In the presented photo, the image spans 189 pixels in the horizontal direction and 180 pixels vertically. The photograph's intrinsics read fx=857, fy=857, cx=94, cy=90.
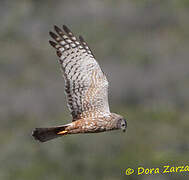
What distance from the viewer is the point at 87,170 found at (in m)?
18.1

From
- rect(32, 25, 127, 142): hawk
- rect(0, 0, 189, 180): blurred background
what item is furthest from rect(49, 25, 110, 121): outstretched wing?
rect(0, 0, 189, 180): blurred background

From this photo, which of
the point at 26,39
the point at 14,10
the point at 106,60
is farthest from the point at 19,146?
the point at 14,10

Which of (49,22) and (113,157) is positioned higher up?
(49,22)

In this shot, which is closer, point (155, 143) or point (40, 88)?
point (155, 143)

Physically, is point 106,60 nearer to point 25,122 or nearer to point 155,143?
point 25,122

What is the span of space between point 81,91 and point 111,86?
15.4 meters

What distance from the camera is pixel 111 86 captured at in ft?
80.5

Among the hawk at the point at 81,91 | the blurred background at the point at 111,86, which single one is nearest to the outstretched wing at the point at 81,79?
the hawk at the point at 81,91

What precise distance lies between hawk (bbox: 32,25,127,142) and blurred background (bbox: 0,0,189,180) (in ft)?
29.1

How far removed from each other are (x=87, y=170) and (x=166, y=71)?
10323 millimetres

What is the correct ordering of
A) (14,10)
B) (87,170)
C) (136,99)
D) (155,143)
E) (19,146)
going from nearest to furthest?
1. (87,170)
2. (19,146)
3. (155,143)
4. (136,99)
5. (14,10)

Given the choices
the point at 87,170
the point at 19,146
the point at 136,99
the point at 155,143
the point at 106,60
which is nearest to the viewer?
the point at 87,170

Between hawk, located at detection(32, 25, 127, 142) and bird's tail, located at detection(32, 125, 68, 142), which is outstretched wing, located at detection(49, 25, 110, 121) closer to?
hawk, located at detection(32, 25, 127, 142)

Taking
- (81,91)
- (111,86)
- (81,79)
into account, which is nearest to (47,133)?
(81,91)
